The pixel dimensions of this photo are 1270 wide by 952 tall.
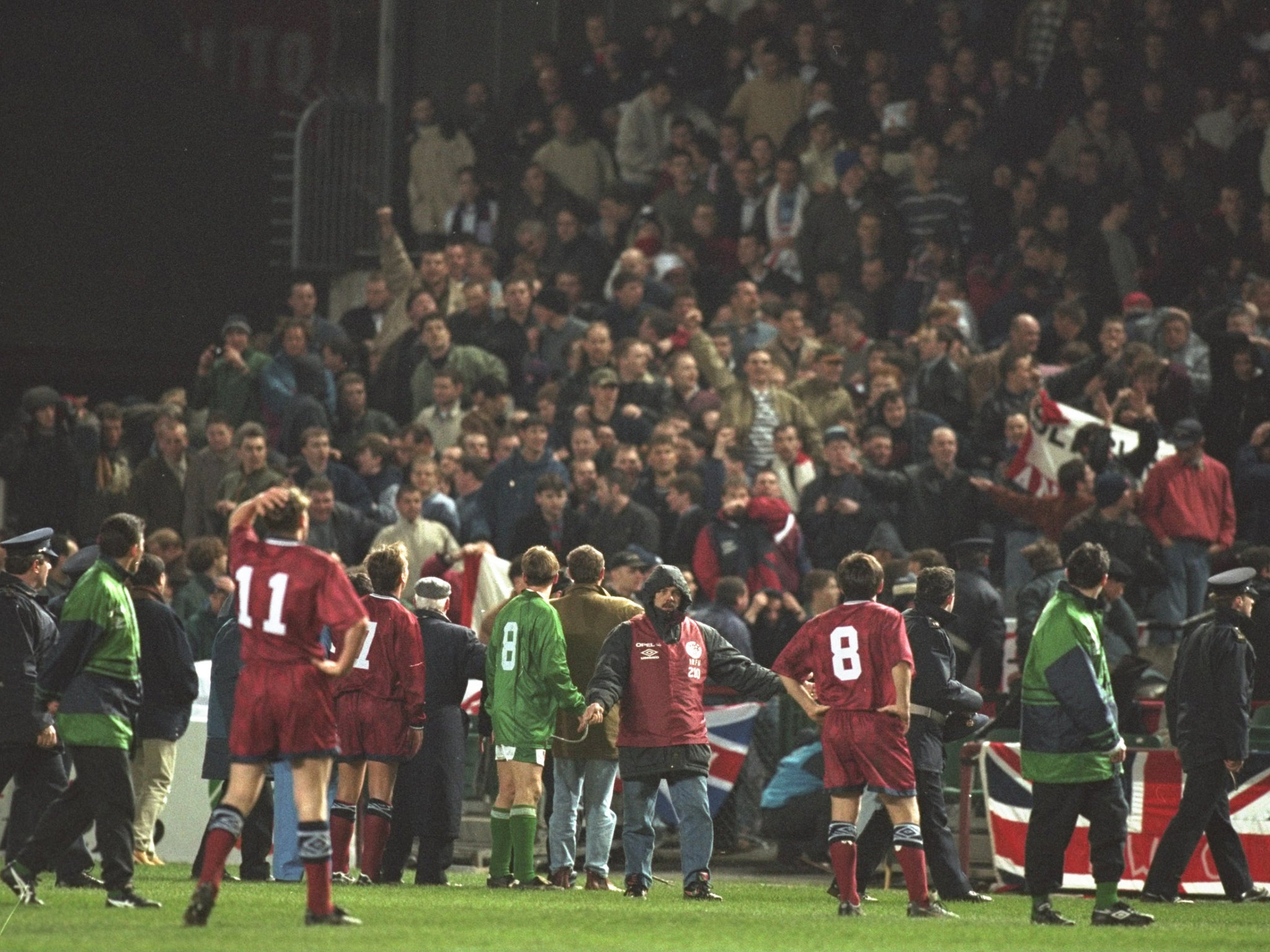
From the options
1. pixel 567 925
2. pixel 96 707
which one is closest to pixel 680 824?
pixel 567 925

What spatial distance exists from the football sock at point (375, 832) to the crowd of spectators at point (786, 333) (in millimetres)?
3863

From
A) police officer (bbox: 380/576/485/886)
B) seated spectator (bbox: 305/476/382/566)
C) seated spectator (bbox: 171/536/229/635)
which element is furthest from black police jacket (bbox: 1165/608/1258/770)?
seated spectator (bbox: 305/476/382/566)

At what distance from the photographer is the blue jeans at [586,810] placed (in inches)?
542

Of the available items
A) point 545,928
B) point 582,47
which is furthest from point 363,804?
point 582,47

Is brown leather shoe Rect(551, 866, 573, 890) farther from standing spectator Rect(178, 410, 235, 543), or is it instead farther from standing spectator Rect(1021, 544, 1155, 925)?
standing spectator Rect(178, 410, 235, 543)

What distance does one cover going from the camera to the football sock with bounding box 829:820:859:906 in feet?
39.5

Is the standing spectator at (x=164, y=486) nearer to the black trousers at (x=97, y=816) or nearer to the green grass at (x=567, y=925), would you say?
the green grass at (x=567, y=925)

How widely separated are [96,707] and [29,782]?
50.1 inches

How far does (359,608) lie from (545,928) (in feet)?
5.94

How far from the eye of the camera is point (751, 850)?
56.6ft

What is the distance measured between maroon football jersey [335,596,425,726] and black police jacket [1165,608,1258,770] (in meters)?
4.59

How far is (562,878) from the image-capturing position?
1376cm

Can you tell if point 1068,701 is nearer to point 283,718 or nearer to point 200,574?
point 283,718

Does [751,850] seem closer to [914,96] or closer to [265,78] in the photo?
[914,96]
